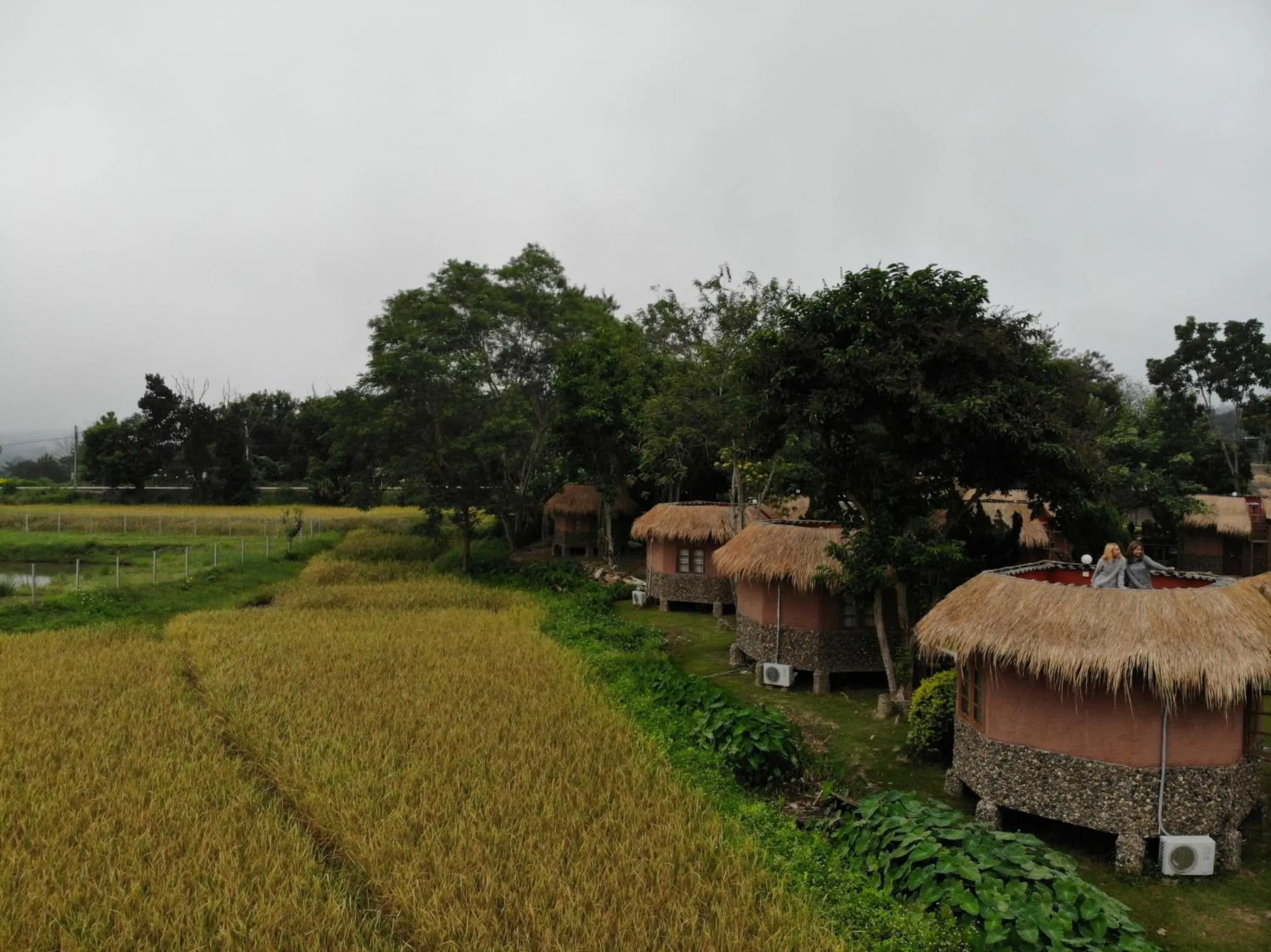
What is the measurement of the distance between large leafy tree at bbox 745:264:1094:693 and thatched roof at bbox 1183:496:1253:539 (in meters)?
15.0

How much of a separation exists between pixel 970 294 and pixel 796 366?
2559mm

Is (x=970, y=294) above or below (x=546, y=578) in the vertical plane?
above

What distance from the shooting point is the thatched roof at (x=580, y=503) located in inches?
1096

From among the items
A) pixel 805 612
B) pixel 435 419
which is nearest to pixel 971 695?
pixel 805 612

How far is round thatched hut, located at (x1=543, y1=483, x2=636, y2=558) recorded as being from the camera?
91.8 ft

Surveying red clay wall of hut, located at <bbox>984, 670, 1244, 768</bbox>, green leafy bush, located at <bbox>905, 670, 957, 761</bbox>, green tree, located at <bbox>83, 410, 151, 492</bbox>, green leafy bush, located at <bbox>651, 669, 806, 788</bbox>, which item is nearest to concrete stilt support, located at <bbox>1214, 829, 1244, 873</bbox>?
red clay wall of hut, located at <bbox>984, 670, 1244, 768</bbox>

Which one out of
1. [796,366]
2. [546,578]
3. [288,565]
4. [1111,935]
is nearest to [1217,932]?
[1111,935]

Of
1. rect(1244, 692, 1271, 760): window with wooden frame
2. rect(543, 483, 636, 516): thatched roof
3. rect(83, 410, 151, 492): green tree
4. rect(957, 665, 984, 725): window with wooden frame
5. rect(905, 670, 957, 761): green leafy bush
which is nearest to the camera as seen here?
rect(1244, 692, 1271, 760): window with wooden frame

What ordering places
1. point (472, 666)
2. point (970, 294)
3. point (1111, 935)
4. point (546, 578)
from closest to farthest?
point (1111, 935), point (970, 294), point (472, 666), point (546, 578)

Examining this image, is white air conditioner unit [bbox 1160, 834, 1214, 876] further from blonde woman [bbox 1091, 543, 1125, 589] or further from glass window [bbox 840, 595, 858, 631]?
glass window [bbox 840, 595, 858, 631]

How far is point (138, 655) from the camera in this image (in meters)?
13.5

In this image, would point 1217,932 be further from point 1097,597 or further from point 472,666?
point 472,666

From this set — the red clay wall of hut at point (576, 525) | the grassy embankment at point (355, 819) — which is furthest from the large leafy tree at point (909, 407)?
the red clay wall of hut at point (576, 525)

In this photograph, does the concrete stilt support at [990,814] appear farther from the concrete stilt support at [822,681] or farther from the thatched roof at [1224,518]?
the thatched roof at [1224,518]
